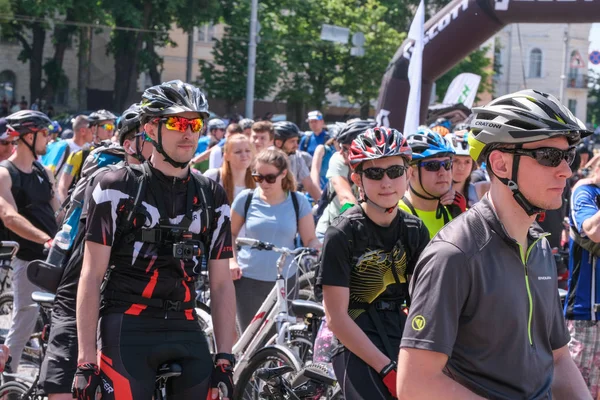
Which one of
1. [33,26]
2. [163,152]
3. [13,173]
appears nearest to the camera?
[163,152]

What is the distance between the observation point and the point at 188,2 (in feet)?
143

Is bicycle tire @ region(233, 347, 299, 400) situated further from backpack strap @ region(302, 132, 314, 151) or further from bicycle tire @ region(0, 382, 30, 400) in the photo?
backpack strap @ region(302, 132, 314, 151)

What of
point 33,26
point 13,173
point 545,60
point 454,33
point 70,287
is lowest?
point 70,287

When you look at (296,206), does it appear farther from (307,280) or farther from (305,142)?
(305,142)

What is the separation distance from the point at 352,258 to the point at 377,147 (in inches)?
23.1

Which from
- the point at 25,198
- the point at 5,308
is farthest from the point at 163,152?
the point at 5,308

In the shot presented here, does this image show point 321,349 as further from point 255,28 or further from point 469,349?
point 255,28

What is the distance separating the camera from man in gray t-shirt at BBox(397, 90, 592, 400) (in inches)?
105

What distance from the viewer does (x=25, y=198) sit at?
735 centimetres

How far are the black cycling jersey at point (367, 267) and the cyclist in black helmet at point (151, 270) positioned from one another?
561 millimetres

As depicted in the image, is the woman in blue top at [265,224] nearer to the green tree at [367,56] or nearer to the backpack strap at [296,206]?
the backpack strap at [296,206]

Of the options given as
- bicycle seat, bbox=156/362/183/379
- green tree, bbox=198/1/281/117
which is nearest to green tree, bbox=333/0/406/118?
green tree, bbox=198/1/281/117

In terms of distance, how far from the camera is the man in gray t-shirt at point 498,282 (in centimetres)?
267

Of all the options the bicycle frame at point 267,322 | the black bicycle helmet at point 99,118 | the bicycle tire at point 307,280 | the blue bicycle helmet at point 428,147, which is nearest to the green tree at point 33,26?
the black bicycle helmet at point 99,118
